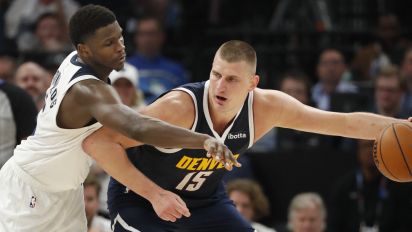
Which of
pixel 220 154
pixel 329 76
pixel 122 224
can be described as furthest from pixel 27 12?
pixel 220 154

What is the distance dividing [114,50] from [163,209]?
0.98 meters

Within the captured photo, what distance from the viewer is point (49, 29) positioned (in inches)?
440

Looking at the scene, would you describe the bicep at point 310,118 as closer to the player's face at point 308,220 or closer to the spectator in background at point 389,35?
the player's face at point 308,220

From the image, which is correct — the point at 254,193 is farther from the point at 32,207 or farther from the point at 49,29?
the point at 49,29

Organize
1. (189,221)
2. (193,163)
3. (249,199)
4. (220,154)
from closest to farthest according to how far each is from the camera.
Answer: (220,154)
(193,163)
(189,221)
(249,199)

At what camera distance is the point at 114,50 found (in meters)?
5.55

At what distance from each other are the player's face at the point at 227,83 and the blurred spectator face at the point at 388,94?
391 centimetres

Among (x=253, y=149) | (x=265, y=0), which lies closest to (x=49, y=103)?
(x=253, y=149)

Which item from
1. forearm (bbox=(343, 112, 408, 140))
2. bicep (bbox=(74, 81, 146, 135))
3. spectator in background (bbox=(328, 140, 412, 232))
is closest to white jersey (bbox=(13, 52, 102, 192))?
bicep (bbox=(74, 81, 146, 135))

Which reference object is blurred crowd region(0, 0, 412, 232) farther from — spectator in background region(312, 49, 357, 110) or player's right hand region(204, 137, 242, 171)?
player's right hand region(204, 137, 242, 171)

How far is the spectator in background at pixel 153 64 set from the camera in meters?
10.6

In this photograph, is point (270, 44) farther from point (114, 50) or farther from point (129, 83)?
point (114, 50)

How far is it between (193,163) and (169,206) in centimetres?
63

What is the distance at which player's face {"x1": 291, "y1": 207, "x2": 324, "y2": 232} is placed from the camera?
8648mm
